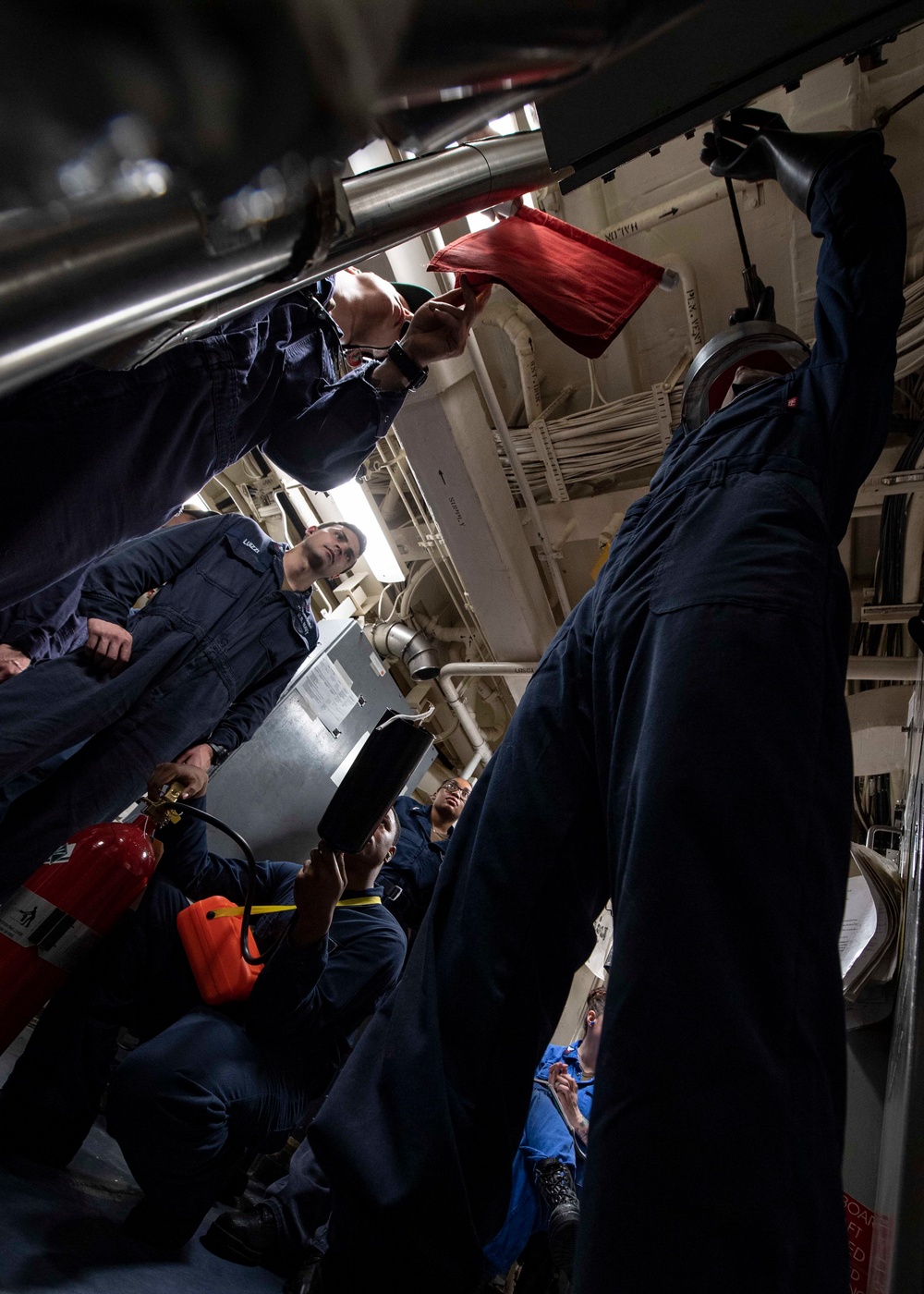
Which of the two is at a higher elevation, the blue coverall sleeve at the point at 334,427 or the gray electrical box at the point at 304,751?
the blue coverall sleeve at the point at 334,427

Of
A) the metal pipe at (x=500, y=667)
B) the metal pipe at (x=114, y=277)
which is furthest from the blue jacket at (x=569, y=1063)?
the metal pipe at (x=114, y=277)

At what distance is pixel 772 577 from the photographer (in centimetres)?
71

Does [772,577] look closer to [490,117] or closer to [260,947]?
[490,117]

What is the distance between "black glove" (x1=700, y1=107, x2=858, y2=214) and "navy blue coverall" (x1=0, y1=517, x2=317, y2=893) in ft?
6.65

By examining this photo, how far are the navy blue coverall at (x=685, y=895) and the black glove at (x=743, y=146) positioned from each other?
26 cm

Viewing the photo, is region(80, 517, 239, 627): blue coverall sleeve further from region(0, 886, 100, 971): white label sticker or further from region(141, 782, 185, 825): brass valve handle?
region(0, 886, 100, 971): white label sticker

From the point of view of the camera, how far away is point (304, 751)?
2971 millimetres

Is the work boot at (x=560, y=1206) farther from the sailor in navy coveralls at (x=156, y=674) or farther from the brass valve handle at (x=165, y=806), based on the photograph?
the sailor in navy coveralls at (x=156, y=674)

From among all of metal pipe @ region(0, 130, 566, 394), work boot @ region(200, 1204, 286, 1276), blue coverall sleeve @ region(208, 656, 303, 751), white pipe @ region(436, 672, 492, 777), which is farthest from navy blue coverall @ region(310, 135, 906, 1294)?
white pipe @ region(436, 672, 492, 777)

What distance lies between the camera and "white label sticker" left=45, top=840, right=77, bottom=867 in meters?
1.83

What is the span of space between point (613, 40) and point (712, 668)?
1.95ft

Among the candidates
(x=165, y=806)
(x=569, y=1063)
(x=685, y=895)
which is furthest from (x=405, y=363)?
(x=569, y=1063)

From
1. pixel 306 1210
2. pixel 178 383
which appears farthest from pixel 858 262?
pixel 306 1210

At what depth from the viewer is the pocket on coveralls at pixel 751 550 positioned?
0.71 m
